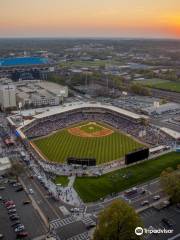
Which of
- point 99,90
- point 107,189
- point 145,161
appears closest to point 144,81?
point 99,90

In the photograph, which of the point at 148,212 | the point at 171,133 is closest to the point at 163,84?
the point at 171,133

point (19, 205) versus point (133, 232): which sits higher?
point (133, 232)

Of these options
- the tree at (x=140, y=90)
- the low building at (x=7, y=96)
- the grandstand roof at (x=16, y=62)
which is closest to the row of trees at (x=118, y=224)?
the low building at (x=7, y=96)

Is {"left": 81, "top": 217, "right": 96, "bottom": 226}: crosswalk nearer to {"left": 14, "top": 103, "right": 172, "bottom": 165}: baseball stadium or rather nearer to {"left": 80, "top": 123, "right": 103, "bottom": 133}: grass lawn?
{"left": 14, "top": 103, "right": 172, "bottom": 165}: baseball stadium

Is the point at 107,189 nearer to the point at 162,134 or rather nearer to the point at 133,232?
the point at 133,232

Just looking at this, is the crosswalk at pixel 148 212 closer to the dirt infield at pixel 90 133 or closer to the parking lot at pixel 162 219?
the parking lot at pixel 162 219

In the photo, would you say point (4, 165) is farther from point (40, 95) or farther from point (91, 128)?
point (40, 95)
